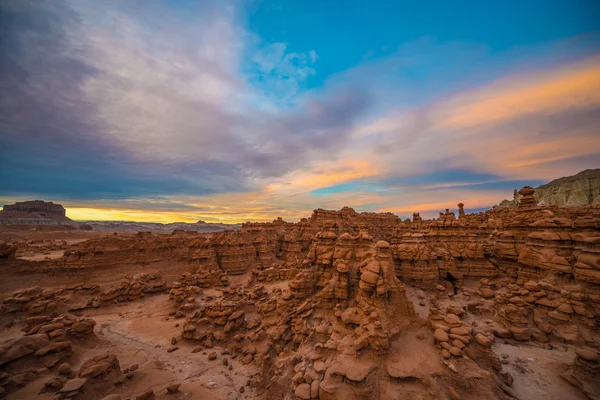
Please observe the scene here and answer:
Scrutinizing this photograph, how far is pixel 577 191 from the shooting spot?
214ft

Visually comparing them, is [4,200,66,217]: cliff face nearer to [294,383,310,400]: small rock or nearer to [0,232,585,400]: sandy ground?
[0,232,585,400]: sandy ground

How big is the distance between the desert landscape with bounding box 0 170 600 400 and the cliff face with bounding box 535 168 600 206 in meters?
70.6

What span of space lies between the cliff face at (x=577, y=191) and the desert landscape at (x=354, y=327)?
70.6m

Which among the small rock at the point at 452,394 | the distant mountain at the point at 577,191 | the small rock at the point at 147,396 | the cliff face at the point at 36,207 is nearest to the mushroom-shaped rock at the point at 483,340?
the small rock at the point at 452,394

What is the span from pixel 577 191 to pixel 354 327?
95.2 m

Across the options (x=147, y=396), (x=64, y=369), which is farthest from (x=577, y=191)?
(x=64, y=369)

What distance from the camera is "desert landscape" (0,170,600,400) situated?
868cm

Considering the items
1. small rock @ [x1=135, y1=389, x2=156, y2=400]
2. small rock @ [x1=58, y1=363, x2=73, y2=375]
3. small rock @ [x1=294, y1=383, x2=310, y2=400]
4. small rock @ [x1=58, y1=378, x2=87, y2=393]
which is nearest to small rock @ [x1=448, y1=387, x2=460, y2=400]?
small rock @ [x1=294, y1=383, x2=310, y2=400]

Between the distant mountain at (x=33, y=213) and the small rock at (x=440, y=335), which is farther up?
the distant mountain at (x=33, y=213)

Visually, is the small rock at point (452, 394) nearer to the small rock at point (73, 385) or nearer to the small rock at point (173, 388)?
the small rock at point (173, 388)

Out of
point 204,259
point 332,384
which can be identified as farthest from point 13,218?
point 332,384

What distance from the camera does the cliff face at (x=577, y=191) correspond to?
2477 inches

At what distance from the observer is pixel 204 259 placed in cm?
3334

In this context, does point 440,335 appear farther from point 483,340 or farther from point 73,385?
point 73,385
